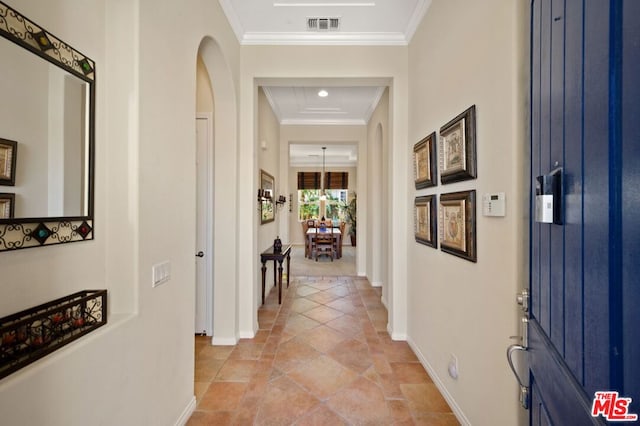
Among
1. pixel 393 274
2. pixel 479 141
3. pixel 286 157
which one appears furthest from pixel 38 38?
pixel 286 157

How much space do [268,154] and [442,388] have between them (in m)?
3.77

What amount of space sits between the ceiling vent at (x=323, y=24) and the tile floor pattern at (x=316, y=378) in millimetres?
3229

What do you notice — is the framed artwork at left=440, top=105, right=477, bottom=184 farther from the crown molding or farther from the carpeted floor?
the carpeted floor

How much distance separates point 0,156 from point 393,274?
9.59 feet

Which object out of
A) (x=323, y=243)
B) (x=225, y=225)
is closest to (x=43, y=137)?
(x=225, y=225)

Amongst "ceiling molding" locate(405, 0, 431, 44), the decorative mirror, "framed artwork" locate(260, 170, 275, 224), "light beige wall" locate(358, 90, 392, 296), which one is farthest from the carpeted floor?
the decorative mirror

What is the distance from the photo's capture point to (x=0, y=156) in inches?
34.9

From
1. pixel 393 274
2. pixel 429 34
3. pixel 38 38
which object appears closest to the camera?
pixel 38 38

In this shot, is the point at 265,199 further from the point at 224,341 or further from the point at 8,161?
the point at 8,161

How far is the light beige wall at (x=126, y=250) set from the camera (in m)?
0.99

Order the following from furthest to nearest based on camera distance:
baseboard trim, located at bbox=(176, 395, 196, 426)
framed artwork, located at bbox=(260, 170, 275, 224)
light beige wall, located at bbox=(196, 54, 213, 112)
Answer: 1. framed artwork, located at bbox=(260, 170, 275, 224)
2. light beige wall, located at bbox=(196, 54, 213, 112)
3. baseboard trim, located at bbox=(176, 395, 196, 426)

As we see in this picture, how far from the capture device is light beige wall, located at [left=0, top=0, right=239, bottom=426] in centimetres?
99

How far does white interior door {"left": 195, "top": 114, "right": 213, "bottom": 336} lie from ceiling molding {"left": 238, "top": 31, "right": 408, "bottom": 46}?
1.00 meters

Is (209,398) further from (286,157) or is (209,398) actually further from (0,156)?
(286,157)
